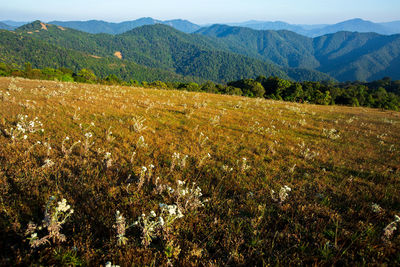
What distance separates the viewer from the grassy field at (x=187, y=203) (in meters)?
2.61

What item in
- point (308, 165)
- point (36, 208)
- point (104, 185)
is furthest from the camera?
point (308, 165)

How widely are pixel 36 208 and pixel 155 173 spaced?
231cm

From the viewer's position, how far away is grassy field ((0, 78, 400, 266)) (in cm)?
261

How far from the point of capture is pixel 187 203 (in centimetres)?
357

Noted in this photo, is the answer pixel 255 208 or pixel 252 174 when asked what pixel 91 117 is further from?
pixel 255 208

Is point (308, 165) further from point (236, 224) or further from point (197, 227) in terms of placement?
point (197, 227)

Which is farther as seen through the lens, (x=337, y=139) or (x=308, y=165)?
(x=337, y=139)

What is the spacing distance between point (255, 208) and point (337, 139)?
8312 millimetres

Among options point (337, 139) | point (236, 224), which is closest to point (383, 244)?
point (236, 224)

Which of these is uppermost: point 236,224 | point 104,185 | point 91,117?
point 91,117

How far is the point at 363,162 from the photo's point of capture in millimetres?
6527

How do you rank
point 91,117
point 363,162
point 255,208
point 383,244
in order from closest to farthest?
1. point 383,244
2. point 255,208
3. point 363,162
4. point 91,117

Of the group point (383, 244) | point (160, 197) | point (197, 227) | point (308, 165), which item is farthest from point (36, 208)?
point (308, 165)

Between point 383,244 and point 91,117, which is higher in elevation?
point 91,117
